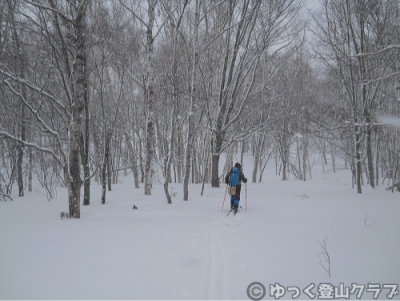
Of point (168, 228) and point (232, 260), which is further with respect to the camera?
point (168, 228)

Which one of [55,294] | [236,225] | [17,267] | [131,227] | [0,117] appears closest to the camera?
[55,294]

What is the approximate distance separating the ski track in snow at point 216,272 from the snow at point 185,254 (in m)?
0.01

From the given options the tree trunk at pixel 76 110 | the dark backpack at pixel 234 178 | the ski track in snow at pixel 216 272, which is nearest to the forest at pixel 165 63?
the tree trunk at pixel 76 110

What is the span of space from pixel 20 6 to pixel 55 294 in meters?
8.28

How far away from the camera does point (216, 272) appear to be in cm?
349

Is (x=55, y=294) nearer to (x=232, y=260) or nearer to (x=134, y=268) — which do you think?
(x=134, y=268)

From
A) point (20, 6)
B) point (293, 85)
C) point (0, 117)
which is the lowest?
point (0, 117)

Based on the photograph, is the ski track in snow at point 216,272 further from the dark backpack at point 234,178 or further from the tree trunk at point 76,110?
the tree trunk at point 76,110

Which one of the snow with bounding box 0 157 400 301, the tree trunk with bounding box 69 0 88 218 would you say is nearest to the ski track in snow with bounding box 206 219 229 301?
the snow with bounding box 0 157 400 301

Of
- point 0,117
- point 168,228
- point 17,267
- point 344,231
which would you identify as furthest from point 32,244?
point 0,117

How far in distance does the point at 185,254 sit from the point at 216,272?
0.74 metres

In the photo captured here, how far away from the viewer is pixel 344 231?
5254 millimetres

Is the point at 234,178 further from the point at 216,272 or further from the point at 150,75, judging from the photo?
the point at 150,75

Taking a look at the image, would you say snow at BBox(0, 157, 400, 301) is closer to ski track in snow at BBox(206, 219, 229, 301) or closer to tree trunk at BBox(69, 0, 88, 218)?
ski track in snow at BBox(206, 219, 229, 301)
